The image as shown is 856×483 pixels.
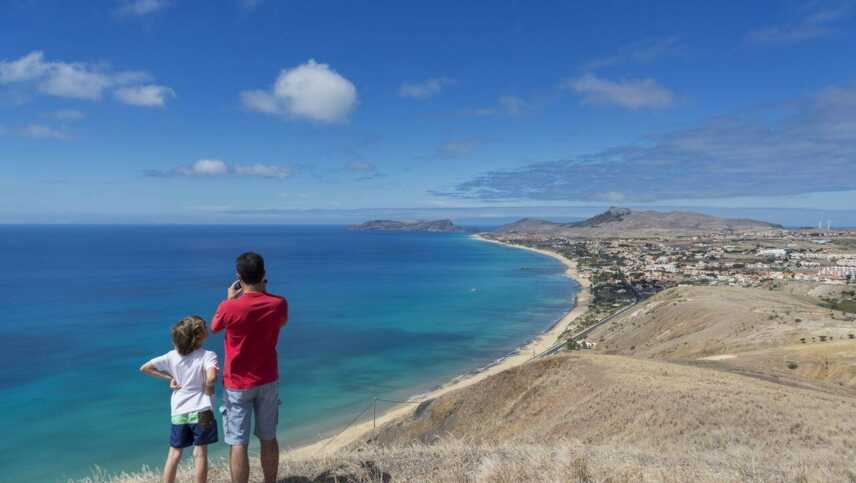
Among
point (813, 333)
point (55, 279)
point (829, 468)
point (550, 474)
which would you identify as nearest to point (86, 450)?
point (550, 474)

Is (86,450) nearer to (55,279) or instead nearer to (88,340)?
(88,340)

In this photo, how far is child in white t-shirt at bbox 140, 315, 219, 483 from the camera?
16.0ft

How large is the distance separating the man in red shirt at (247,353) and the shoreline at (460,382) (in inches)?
134

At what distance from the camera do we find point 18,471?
843 inches

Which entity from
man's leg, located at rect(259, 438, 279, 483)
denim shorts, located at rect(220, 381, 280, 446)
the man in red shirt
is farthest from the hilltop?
the man in red shirt

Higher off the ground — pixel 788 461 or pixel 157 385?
pixel 788 461

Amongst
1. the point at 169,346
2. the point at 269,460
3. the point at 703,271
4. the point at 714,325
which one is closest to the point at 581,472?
the point at 269,460

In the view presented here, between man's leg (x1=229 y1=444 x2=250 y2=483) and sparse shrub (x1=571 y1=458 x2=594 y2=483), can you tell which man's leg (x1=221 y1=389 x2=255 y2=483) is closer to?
man's leg (x1=229 y1=444 x2=250 y2=483)

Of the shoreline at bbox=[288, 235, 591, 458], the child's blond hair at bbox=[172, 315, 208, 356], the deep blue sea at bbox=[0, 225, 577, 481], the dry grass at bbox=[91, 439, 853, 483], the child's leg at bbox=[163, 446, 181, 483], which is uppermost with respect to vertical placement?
the child's blond hair at bbox=[172, 315, 208, 356]

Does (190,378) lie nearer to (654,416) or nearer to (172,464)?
(172,464)

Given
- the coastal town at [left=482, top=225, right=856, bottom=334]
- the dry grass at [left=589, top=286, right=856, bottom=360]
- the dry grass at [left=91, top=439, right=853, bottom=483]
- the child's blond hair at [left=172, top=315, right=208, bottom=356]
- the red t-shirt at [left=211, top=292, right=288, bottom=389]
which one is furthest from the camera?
the coastal town at [left=482, top=225, right=856, bottom=334]

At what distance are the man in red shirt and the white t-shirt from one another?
316 millimetres

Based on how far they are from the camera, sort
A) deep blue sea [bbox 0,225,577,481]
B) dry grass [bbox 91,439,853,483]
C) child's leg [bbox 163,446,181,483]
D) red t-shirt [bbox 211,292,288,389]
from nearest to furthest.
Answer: red t-shirt [bbox 211,292,288,389] → child's leg [bbox 163,446,181,483] → dry grass [bbox 91,439,853,483] → deep blue sea [bbox 0,225,577,481]

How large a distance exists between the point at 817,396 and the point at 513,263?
118724mm
